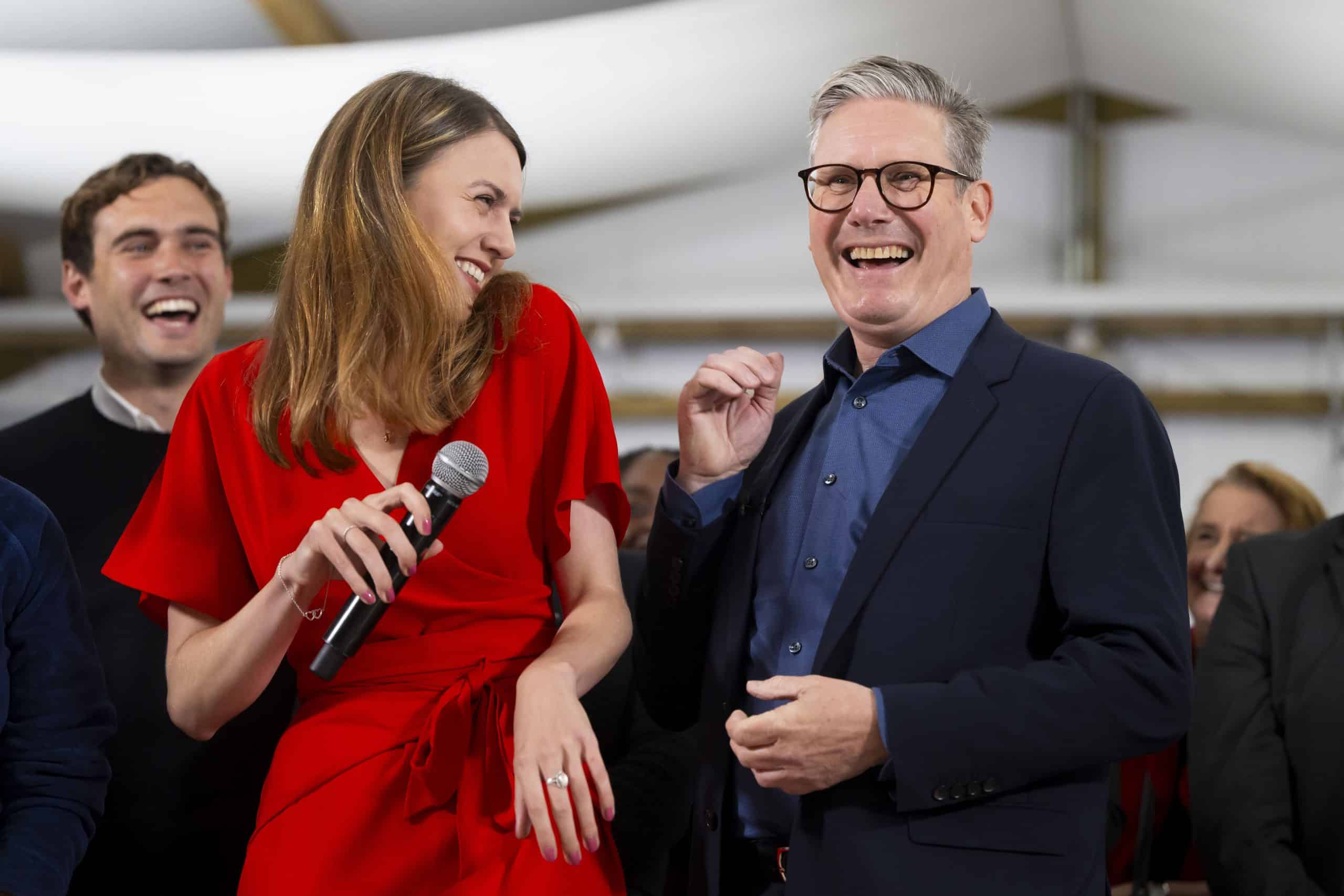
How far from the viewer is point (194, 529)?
1.65 m

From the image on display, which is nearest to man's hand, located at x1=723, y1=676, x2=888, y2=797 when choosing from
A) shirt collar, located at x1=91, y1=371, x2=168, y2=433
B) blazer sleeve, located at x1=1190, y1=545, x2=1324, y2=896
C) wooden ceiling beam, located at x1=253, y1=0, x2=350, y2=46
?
blazer sleeve, located at x1=1190, y1=545, x2=1324, y2=896

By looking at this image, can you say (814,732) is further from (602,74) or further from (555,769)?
(602,74)

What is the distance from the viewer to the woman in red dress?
1.51 m

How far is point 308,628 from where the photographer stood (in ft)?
5.32

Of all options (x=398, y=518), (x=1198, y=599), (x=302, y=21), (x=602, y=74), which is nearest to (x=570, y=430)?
(x=398, y=518)

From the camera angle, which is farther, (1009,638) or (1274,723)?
(1274,723)

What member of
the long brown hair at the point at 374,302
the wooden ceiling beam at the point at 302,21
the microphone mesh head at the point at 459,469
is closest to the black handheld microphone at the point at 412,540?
the microphone mesh head at the point at 459,469

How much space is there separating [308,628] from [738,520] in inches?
21.8

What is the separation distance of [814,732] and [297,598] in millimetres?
571

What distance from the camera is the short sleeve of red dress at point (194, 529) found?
5.35ft

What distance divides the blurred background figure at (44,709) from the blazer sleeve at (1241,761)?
1.83 metres

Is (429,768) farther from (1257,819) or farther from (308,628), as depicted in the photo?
(1257,819)

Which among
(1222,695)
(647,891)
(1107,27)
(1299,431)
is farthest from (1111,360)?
(647,891)

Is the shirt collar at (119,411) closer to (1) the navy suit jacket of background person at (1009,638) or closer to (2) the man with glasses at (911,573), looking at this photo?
(2) the man with glasses at (911,573)
